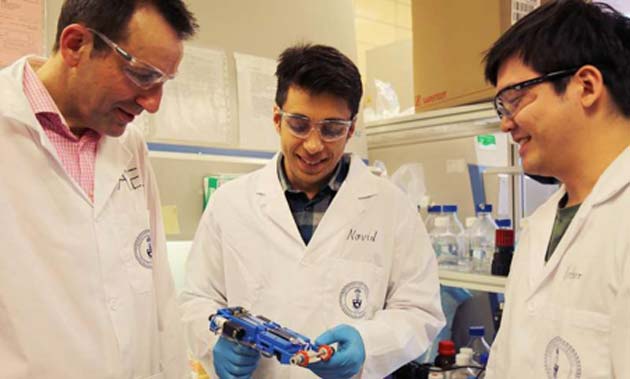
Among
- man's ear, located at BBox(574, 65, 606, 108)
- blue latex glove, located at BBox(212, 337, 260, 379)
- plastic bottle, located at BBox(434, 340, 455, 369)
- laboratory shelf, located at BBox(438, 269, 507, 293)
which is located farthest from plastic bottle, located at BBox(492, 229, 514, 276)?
blue latex glove, located at BBox(212, 337, 260, 379)

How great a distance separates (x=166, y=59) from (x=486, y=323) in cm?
176

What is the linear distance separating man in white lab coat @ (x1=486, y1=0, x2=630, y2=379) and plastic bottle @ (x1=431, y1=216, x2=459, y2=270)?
883mm

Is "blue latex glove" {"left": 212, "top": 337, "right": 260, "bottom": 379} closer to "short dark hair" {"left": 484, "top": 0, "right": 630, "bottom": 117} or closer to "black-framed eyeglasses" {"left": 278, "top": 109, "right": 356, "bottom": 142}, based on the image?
"black-framed eyeglasses" {"left": 278, "top": 109, "right": 356, "bottom": 142}

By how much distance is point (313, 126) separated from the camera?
1487mm

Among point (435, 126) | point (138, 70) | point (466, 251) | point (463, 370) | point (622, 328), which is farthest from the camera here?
point (435, 126)

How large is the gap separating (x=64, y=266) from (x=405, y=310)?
2.90 feet

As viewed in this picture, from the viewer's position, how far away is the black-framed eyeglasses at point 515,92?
114 cm

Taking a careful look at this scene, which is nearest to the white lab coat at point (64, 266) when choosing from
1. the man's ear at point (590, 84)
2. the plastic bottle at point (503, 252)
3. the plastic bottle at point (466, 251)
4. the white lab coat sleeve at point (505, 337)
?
the white lab coat sleeve at point (505, 337)

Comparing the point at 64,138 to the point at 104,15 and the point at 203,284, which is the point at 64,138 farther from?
the point at 203,284

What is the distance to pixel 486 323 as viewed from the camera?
230 centimetres

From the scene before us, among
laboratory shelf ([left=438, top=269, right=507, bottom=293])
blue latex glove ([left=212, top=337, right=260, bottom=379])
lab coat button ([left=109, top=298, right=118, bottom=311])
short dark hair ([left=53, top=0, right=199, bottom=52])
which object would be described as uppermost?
short dark hair ([left=53, top=0, right=199, bottom=52])

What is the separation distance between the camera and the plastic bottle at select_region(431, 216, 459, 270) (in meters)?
2.16

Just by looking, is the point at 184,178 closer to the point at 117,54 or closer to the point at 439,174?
the point at 117,54

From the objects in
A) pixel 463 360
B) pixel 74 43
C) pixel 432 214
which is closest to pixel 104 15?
pixel 74 43
